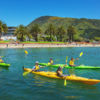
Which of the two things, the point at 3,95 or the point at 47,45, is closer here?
the point at 3,95

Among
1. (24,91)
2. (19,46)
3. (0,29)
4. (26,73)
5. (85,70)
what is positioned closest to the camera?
(24,91)

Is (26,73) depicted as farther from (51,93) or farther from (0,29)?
(0,29)

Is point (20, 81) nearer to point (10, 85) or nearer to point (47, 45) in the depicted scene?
point (10, 85)

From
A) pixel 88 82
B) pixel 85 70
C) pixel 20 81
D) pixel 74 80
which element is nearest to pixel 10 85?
pixel 20 81

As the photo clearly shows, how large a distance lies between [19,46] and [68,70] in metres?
62.3

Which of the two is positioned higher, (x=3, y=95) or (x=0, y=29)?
(x=0, y=29)

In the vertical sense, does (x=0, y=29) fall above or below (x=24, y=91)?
above

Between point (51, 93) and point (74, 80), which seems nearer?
point (51, 93)

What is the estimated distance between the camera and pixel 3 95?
1280cm

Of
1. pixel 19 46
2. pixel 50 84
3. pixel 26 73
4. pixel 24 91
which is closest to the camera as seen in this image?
pixel 24 91

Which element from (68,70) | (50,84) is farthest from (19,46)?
(50,84)

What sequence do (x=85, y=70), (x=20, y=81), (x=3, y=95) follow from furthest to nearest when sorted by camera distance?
1. (x=85, y=70)
2. (x=20, y=81)
3. (x=3, y=95)

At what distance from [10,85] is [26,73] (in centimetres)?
456

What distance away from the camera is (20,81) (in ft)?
54.7
